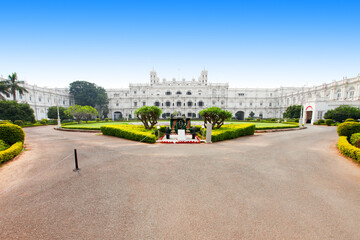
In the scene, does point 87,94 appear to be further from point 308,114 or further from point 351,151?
point 308,114

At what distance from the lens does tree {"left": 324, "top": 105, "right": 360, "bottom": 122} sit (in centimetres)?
2434

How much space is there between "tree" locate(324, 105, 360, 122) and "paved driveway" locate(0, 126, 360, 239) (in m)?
26.9

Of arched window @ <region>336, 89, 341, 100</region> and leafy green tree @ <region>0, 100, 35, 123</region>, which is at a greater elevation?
arched window @ <region>336, 89, 341, 100</region>

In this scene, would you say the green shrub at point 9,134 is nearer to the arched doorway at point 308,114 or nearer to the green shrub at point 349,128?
the green shrub at point 349,128

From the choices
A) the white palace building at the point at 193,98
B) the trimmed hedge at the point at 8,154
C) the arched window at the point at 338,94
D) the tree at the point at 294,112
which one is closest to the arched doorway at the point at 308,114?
the tree at the point at 294,112

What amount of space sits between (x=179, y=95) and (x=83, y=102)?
29.6 m

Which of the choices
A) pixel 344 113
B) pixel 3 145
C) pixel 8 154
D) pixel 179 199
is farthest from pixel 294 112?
pixel 3 145

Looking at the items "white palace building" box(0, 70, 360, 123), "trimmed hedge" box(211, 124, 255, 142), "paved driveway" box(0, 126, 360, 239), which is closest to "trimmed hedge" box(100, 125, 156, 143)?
"paved driveway" box(0, 126, 360, 239)

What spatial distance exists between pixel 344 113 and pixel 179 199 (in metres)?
Answer: 34.2

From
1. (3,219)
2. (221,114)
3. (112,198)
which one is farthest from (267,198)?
(221,114)

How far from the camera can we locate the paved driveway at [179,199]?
276cm

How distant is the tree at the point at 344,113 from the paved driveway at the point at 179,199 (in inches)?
1060

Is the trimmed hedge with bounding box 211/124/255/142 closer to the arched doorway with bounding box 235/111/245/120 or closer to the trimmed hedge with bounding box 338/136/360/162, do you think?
the trimmed hedge with bounding box 338/136/360/162

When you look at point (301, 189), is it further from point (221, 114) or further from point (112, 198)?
point (221, 114)
